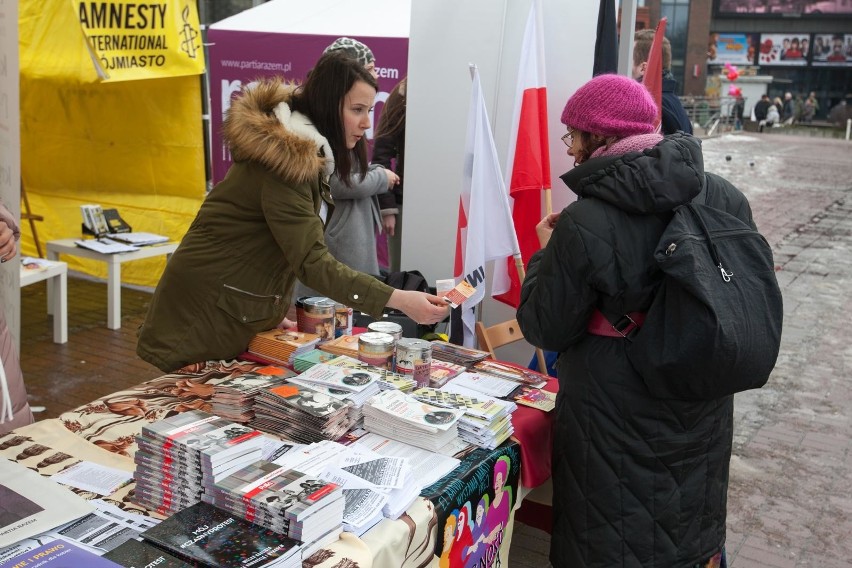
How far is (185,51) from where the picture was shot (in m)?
6.66

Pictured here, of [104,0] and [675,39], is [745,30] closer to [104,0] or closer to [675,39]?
[675,39]

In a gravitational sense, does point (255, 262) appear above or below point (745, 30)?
below

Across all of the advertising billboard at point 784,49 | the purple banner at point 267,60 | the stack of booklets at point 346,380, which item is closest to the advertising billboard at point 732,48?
the advertising billboard at point 784,49

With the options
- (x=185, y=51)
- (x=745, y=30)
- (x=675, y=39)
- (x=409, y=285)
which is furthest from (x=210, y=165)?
(x=745, y=30)

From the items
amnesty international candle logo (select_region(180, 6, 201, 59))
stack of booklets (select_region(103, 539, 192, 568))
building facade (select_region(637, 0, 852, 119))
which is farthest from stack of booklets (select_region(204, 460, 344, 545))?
building facade (select_region(637, 0, 852, 119))

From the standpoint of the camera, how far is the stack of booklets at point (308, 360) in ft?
8.91

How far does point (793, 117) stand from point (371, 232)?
145ft

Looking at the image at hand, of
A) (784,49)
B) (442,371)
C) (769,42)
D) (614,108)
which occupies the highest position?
(769,42)

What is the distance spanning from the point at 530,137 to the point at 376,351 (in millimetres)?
1436

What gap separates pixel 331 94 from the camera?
2.80 metres

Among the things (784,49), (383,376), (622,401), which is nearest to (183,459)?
(383,376)

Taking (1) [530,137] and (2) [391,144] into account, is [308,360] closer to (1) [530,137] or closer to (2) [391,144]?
(1) [530,137]

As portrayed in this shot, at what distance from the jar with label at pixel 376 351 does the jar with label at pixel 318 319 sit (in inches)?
10.9

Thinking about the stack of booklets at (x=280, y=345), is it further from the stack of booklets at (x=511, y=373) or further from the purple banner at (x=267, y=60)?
the purple banner at (x=267, y=60)
